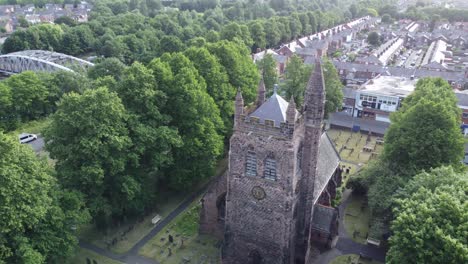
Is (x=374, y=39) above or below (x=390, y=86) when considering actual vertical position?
below

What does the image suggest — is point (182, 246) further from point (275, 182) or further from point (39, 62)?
point (39, 62)

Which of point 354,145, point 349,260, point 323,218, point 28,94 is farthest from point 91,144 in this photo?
point 354,145

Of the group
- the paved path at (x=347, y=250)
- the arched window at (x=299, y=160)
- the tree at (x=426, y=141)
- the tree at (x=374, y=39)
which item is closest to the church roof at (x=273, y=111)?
the arched window at (x=299, y=160)

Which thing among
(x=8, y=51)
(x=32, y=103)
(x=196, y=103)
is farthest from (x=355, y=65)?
(x=8, y=51)

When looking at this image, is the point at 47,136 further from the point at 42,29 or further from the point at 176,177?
the point at 42,29

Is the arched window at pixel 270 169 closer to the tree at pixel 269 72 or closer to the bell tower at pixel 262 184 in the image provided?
the bell tower at pixel 262 184
